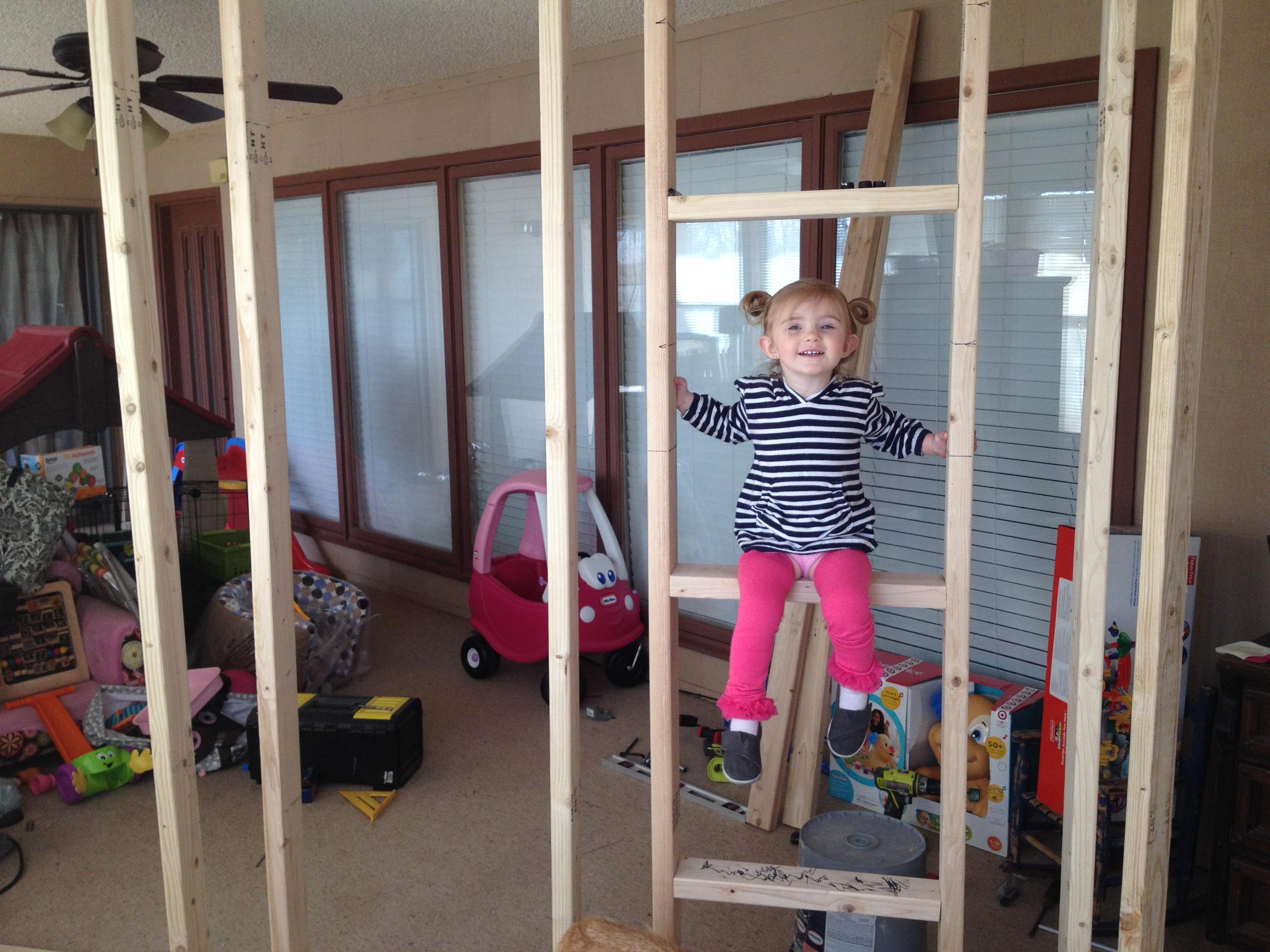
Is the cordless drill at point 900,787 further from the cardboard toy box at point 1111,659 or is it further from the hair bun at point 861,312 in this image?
the hair bun at point 861,312

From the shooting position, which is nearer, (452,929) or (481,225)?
(452,929)

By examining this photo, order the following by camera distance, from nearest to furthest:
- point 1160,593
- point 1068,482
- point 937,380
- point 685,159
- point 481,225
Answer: point 1160,593
point 1068,482
point 937,380
point 685,159
point 481,225

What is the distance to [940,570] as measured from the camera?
3.30m

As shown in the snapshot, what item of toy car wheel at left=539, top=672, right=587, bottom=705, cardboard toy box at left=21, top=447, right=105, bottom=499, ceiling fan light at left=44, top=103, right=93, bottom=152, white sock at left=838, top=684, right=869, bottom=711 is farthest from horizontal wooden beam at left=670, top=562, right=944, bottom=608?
cardboard toy box at left=21, top=447, right=105, bottom=499

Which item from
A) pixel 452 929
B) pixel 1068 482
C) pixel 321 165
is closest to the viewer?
pixel 452 929

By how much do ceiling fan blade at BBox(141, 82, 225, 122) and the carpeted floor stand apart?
2168 mm

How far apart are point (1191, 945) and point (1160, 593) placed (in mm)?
1239

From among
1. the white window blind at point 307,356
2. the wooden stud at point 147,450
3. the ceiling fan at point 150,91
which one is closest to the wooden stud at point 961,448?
the wooden stud at point 147,450

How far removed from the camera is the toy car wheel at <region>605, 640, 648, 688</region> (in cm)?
386

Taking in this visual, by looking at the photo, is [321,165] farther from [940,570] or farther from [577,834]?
[577,834]

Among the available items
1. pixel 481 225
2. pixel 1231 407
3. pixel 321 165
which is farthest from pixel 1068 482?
pixel 321 165

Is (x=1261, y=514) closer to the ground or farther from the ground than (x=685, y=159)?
closer to the ground

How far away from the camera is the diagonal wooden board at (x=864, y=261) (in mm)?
2773

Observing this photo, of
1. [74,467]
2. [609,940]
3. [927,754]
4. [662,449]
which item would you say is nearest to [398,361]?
[74,467]
